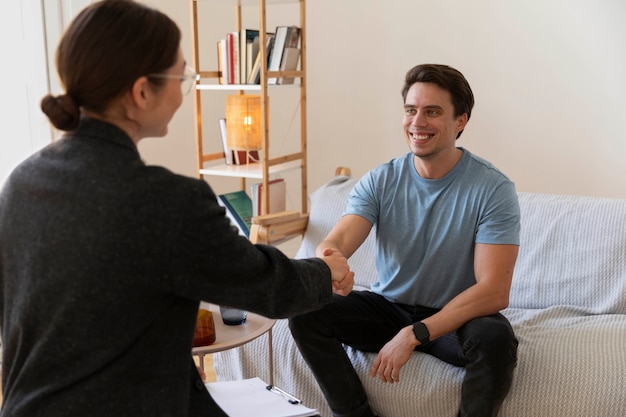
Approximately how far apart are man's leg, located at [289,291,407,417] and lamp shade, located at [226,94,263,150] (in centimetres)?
114

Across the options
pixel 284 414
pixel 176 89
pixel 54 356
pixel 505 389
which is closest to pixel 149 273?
pixel 54 356

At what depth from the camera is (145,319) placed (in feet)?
3.52

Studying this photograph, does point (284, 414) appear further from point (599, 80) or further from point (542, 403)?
point (599, 80)

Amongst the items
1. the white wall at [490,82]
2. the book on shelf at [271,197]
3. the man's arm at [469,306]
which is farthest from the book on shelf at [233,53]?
the man's arm at [469,306]

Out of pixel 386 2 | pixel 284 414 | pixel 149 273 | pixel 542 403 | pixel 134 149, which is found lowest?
pixel 542 403

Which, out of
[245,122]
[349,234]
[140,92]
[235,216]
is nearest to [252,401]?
[349,234]

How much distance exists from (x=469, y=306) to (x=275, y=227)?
0.91 meters

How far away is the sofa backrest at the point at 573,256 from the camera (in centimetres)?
236

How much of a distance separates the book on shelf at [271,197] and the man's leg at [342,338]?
964 mm

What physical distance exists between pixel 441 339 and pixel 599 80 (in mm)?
1494

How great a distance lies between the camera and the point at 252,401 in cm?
163

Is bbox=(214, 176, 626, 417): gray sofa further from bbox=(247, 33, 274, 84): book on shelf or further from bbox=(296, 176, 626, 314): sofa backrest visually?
bbox=(247, 33, 274, 84): book on shelf

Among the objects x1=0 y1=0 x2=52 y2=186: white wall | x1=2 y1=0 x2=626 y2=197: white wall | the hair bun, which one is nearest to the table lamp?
x1=2 y1=0 x2=626 y2=197: white wall

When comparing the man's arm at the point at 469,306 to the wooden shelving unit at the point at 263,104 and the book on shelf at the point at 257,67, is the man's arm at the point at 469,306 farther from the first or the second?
the book on shelf at the point at 257,67
